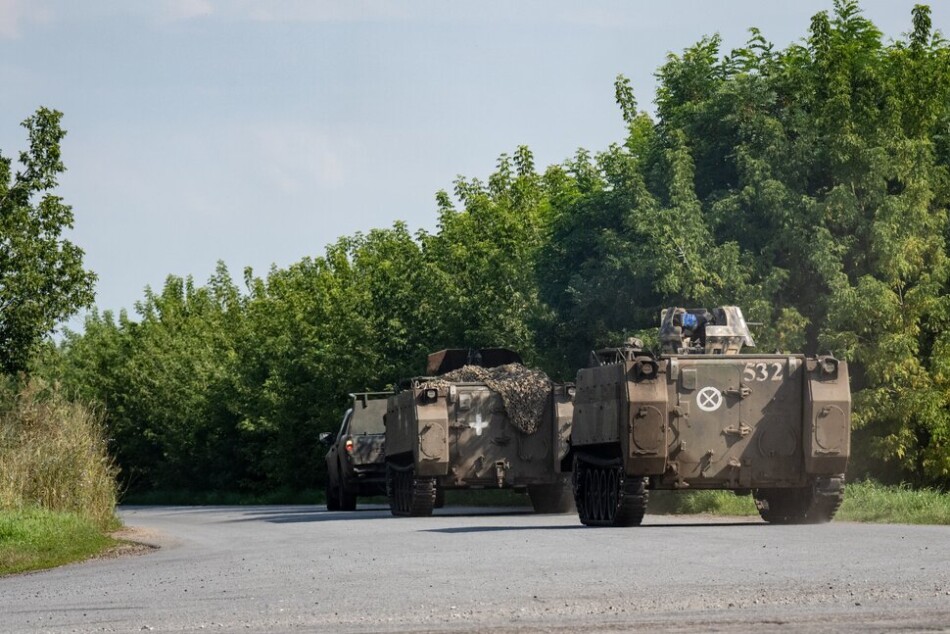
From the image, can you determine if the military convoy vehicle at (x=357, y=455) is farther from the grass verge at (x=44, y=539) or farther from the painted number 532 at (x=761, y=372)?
the painted number 532 at (x=761, y=372)

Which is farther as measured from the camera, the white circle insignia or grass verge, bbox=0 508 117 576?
the white circle insignia

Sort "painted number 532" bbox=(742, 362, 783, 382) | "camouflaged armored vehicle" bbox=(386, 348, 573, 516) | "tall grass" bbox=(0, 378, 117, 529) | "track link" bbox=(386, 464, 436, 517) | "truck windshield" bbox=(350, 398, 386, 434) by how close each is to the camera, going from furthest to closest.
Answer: "truck windshield" bbox=(350, 398, 386, 434) → "track link" bbox=(386, 464, 436, 517) → "camouflaged armored vehicle" bbox=(386, 348, 573, 516) → "tall grass" bbox=(0, 378, 117, 529) → "painted number 532" bbox=(742, 362, 783, 382)

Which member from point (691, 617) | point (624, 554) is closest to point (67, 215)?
point (624, 554)

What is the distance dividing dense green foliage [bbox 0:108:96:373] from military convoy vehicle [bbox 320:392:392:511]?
8804mm

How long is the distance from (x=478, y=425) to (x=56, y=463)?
25.0ft

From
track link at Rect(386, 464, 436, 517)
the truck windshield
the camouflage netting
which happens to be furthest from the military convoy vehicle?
the camouflage netting

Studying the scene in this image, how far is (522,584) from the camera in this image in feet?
44.1

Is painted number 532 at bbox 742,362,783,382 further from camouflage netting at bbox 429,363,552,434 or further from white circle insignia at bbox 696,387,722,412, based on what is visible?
→ camouflage netting at bbox 429,363,552,434

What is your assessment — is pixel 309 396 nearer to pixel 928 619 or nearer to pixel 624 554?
pixel 624 554

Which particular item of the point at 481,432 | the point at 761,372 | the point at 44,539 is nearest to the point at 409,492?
the point at 481,432

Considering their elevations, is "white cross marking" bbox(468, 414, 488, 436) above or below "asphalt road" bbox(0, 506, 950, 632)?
above

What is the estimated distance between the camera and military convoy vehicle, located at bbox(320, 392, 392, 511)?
36.3 metres

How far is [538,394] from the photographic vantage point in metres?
31.2

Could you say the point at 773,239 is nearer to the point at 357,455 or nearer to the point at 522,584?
the point at 357,455
